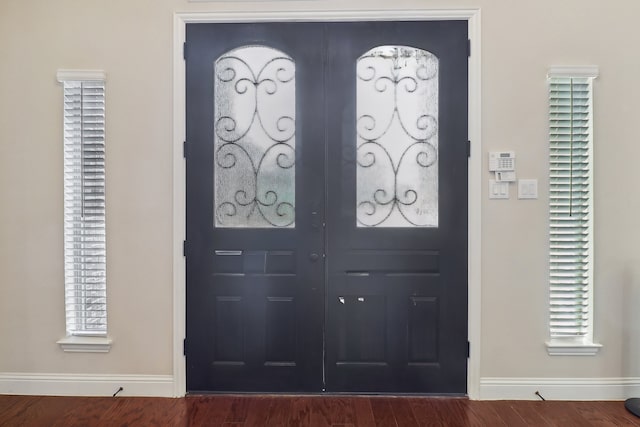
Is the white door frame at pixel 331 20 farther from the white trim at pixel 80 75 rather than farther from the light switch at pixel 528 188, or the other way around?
the white trim at pixel 80 75

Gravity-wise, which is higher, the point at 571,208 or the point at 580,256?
the point at 571,208

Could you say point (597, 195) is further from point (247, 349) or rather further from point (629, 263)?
point (247, 349)

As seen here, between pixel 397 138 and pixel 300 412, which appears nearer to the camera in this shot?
pixel 300 412

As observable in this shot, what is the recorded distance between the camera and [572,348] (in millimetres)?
2859

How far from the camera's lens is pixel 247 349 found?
9.65 feet

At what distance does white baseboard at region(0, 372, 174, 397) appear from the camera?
115 inches

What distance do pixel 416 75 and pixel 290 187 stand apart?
1047 millimetres

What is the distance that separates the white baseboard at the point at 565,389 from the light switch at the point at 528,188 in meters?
1.15

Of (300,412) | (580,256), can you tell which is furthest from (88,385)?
(580,256)

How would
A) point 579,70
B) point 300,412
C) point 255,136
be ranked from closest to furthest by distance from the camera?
point 300,412
point 579,70
point 255,136

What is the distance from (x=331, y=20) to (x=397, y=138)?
84cm

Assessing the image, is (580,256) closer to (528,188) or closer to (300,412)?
(528,188)

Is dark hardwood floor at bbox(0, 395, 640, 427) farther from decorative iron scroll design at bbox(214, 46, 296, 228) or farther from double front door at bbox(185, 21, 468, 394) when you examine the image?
decorative iron scroll design at bbox(214, 46, 296, 228)

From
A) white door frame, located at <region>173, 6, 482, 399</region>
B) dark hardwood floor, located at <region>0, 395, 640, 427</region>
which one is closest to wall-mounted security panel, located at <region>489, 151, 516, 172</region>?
white door frame, located at <region>173, 6, 482, 399</region>
